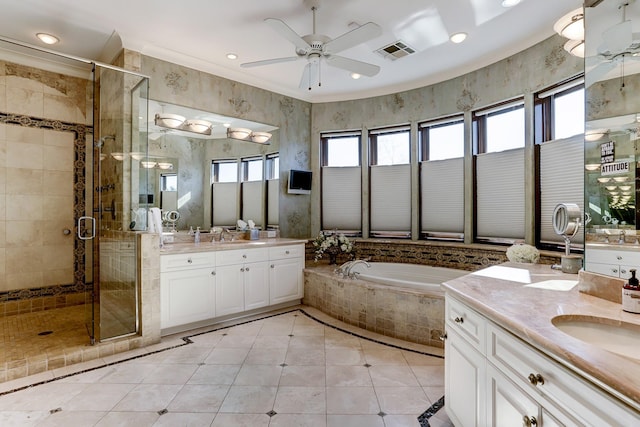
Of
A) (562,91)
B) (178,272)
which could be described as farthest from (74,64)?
(562,91)

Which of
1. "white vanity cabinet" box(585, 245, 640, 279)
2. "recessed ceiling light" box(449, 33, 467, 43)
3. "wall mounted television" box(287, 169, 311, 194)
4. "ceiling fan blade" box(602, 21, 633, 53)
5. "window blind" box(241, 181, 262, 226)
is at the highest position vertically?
"recessed ceiling light" box(449, 33, 467, 43)

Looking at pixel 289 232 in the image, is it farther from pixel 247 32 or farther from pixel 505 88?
pixel 505 88

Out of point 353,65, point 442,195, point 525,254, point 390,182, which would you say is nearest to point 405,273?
point 442,195

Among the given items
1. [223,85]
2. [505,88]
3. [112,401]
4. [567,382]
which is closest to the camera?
[567,382]

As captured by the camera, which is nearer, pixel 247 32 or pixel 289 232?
pixel 247 32

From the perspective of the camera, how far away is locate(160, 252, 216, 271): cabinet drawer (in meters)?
3.08

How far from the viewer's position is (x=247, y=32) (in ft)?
9.96

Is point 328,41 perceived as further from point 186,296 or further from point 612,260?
point 186,296

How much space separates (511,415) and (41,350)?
10.9 feet

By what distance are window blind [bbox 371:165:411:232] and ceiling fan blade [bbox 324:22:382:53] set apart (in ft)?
7.68

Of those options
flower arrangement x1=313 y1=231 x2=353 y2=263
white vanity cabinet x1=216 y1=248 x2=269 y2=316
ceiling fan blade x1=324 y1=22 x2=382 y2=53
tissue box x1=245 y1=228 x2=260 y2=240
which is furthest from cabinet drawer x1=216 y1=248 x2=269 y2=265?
ceiling fan blade x1=324 y1=22 x2=382 y2=53

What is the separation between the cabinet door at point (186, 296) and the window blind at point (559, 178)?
3.51 meters

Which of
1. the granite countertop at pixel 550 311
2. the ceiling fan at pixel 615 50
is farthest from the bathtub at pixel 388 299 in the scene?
the ceiling fan at pixel 615 50

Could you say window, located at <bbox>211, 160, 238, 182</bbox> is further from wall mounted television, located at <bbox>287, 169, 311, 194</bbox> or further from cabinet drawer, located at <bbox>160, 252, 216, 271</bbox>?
cabinet drawer, located at <bbox>160, 252, 216, 271</bbox>
